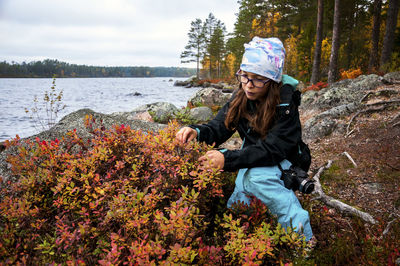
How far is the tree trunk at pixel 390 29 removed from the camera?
11625mm

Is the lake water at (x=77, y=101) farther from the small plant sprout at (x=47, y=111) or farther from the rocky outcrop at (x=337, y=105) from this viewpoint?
the rocky outcrop at (x=337, y=105)

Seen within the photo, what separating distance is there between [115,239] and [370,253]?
2.19m

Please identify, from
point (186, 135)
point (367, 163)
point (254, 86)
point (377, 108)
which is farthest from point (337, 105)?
point (186, 135)

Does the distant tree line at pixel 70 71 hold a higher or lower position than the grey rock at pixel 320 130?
higher

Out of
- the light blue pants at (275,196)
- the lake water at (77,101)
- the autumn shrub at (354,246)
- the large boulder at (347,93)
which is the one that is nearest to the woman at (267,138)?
the light blue pants at (275,196)

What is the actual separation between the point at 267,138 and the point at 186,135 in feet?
2.62

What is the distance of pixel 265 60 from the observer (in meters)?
2.28

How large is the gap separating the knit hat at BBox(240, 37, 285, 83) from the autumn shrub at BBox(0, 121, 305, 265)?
2.98 feet

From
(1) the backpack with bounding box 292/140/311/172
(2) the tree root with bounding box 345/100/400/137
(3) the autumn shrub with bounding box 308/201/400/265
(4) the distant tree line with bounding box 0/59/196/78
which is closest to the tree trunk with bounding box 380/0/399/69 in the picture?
(2) the tree root with bounding box 345/100/400/137

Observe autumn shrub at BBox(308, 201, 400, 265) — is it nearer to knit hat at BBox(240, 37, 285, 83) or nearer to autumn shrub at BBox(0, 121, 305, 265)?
autumn shrub at BBox(0, 121, 305, 265)

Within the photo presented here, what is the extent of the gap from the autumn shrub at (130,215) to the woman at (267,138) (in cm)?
17

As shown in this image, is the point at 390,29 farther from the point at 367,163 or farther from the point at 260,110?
the point at 260,110

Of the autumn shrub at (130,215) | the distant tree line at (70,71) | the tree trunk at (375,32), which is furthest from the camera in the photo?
the distant tree line at (70,71)

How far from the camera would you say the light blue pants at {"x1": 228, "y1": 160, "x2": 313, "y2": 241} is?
2096 mm
